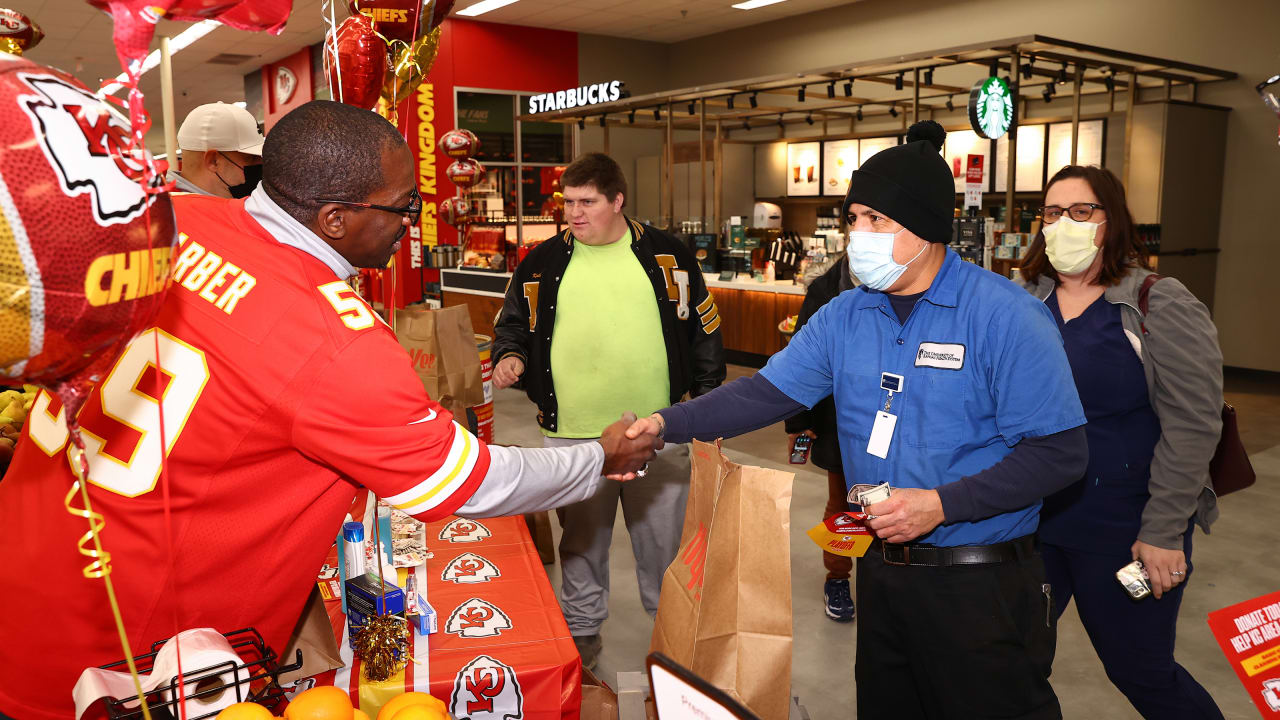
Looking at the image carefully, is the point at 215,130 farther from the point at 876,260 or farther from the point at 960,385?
the point at 960,385

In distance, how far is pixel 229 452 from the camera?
49.9 inches

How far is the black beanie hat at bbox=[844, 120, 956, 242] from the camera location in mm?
1748

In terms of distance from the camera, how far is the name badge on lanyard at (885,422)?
68.4 inches

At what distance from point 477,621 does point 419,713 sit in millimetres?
822

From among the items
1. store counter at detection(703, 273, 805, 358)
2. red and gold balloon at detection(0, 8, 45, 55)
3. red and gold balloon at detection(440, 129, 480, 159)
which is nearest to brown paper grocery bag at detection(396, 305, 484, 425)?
red and gold balloon at detection(0, 8, 45, 55)

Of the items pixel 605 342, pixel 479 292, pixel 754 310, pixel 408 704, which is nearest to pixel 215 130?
pixel 605 342

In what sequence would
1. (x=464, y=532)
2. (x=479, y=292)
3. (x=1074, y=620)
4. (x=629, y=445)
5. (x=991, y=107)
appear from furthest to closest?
1. (x=479, y=292)
2. (x=991, y=107)
3. (x=1074, y=620)
4. (x=464, y=532)
5. (x=629, y=445)

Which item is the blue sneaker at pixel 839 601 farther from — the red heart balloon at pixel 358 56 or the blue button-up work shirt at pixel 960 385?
the red heart balloon at pixel 358 56

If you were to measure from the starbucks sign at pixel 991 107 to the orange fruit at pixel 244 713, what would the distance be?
6.07m

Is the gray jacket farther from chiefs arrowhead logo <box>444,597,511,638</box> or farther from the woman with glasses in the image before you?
chiefs arrowhead logo <box>444,597,511,638</box>

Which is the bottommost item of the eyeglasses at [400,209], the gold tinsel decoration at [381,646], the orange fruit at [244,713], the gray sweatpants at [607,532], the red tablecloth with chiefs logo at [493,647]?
the gray sweatpants at [607,532]

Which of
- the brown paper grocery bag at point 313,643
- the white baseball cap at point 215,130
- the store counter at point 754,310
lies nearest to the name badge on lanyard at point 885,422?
the brown paper grocery bag at point 313,643

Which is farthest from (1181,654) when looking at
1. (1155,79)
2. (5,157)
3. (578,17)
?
(578,17)

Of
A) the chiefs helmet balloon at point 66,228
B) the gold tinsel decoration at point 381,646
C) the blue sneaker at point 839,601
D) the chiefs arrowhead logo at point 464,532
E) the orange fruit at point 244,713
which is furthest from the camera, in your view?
the blue sneaker at point 839,601
